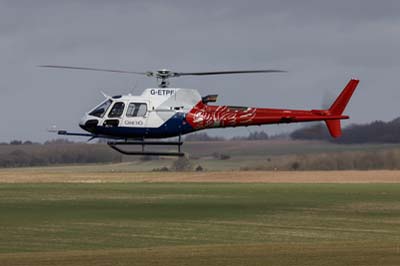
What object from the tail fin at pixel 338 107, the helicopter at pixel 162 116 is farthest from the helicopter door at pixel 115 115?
the tail fin at pixel 338 107

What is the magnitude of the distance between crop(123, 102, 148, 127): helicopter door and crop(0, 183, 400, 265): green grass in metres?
4.20

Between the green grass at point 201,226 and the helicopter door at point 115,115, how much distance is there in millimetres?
4190

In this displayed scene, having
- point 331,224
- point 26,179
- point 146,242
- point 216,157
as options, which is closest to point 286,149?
point 216,157

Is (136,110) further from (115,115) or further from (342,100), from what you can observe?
(342,100)

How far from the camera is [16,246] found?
46344 mm

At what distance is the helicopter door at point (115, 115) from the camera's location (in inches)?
2232

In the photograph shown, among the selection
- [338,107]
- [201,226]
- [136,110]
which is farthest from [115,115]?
[338,107]

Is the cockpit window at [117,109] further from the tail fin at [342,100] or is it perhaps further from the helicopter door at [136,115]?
the tail fin at [342,100]

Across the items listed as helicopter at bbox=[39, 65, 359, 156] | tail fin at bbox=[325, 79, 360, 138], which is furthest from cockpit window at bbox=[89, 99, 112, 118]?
tail fin at bbox=[325, 79, 360, 138]

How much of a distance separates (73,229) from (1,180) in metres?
51.3

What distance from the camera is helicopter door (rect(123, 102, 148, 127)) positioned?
56.7m

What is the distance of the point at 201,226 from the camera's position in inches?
2159

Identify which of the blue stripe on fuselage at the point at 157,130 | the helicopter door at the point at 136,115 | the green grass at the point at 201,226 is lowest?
the green grass at the point at 201,226

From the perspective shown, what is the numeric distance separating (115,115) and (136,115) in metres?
0.88
